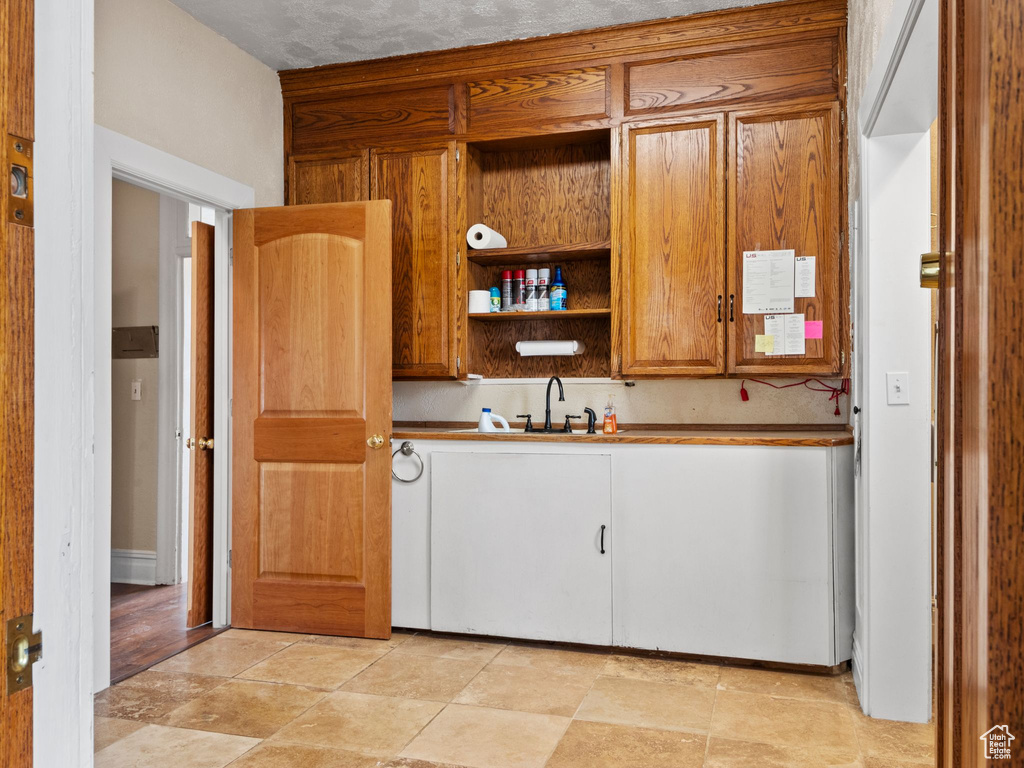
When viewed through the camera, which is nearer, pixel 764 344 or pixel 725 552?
pixel 725 552

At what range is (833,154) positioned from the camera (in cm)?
343

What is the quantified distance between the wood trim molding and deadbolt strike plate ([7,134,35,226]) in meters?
3.50

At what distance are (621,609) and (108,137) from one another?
2.77 metres

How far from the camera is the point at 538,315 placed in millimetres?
3936

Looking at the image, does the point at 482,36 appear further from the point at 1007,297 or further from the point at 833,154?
the point at 1007,297

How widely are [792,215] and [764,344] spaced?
0.57 meters

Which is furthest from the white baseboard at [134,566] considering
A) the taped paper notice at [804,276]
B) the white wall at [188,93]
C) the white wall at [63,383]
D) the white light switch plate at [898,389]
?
the white wall at [63,383]

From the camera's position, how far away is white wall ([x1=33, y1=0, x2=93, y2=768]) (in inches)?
24.2

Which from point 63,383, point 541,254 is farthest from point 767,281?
point 63,383

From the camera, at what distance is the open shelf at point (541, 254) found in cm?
379

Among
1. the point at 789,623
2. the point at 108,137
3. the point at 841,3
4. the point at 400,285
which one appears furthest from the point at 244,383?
the point at 841,3

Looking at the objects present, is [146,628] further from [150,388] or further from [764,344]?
[764,344]

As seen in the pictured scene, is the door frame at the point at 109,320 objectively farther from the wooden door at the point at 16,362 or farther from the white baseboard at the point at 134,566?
the wooden door at the point at 16,362

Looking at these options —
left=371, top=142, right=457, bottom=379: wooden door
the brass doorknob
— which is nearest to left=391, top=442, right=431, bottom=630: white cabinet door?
left=371, top=142, right=457, bottom=379: wooden door
